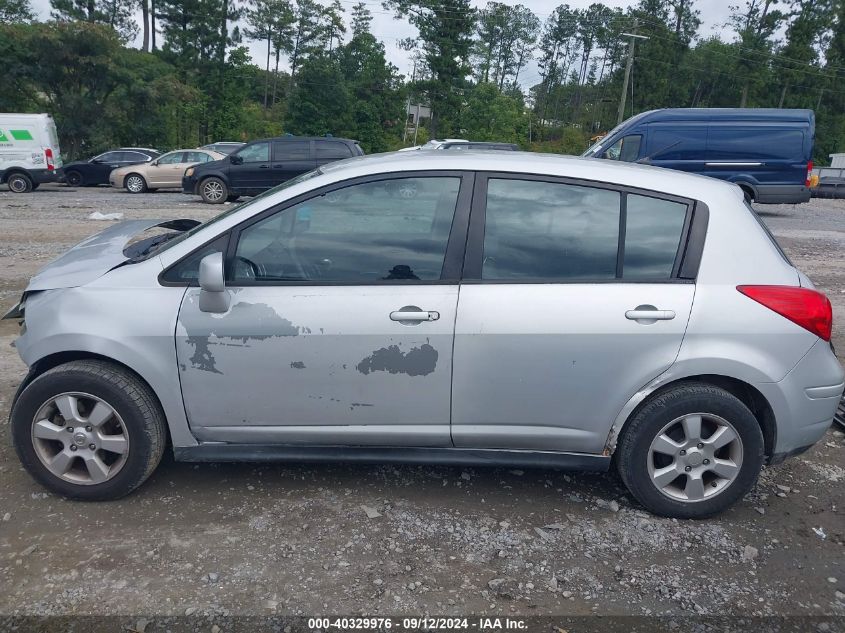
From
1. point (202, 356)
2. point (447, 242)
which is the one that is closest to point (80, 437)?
point (202, 356)

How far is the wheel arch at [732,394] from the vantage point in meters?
3.29

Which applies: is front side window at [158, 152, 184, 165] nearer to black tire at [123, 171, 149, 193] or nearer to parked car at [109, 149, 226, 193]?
parked car at [109, 149, 226, 193]

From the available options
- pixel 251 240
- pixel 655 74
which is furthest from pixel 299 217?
pixel 655 74

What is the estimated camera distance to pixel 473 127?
164 ft

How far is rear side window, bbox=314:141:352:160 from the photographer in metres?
17.1

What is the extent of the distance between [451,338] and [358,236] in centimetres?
68

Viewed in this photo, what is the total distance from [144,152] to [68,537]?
23070mm

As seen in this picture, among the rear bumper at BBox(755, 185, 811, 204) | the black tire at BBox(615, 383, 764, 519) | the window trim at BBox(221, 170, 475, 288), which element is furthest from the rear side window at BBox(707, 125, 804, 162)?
the window trim at BBox(221, 170, 475, 288)

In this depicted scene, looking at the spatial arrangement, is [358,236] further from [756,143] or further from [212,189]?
[756,143]

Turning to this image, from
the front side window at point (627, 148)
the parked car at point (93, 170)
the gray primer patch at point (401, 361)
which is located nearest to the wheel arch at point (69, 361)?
the gray primer patch at point (401, 361)

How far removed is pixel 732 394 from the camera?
132 inches

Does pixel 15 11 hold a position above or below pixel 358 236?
above

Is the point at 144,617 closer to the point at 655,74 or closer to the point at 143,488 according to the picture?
the point at 143,488

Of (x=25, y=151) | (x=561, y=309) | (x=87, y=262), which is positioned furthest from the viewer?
(x=25, y=151)
